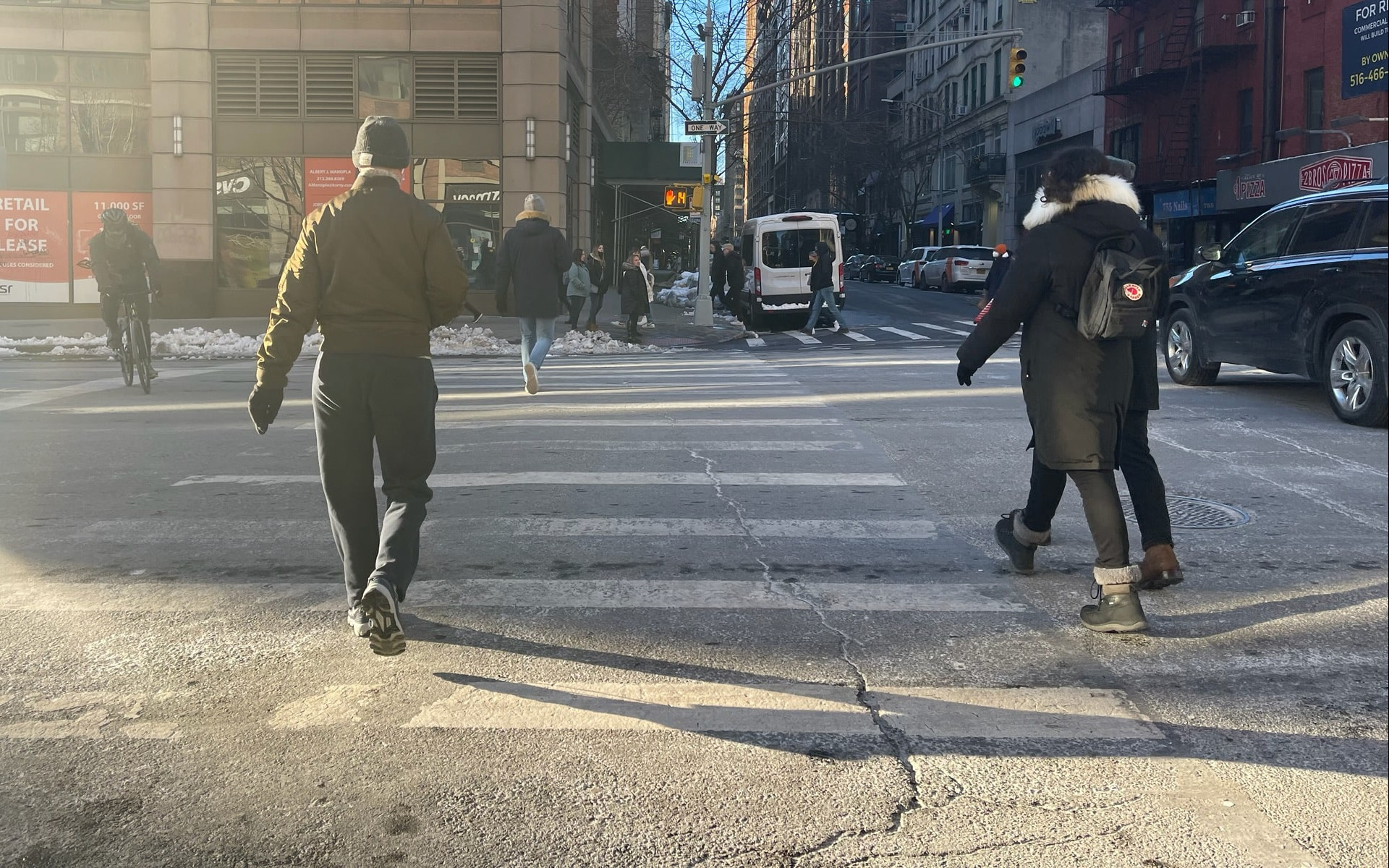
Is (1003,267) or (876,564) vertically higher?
(1003,267)

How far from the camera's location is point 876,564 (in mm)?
6086

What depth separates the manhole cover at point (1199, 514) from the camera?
684cm

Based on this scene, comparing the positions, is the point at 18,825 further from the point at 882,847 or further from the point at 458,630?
the point at 882,847

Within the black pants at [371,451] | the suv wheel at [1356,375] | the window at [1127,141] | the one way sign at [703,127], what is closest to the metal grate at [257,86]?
the one way sign at [703,127]

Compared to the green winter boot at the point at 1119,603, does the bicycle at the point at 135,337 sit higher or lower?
higher

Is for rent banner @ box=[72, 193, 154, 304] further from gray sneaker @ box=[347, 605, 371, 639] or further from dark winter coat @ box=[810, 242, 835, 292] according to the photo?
gray sneaker @ box=[347, 605, 371, 639]

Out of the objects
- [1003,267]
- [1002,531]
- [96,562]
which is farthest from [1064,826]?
[1003,267]

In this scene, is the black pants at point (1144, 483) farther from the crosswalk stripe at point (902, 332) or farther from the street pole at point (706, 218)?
the street pole at point (706, 218)

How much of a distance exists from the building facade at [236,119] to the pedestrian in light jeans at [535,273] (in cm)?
1516

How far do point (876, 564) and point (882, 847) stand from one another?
9.63 ft

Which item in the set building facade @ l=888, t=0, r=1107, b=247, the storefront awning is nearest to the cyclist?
the storefront awning

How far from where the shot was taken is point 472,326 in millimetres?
24156

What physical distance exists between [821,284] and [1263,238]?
13939 mm

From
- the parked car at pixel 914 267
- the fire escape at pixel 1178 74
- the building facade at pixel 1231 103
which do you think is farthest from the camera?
the parked car at pixel 914 267
